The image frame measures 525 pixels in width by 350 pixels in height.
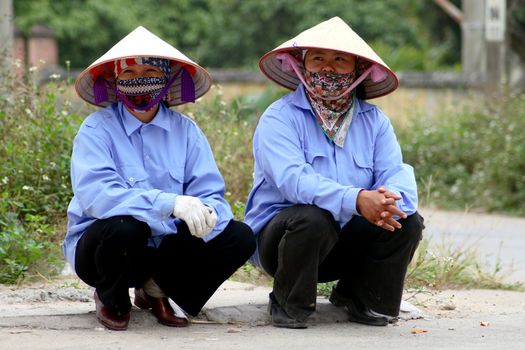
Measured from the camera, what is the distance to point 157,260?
4785mm

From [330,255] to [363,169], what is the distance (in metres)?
0.43

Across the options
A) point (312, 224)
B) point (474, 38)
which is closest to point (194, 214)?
point (312, 224)

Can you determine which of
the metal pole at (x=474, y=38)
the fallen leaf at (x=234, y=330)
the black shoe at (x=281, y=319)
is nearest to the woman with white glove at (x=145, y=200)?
the fallen leaf at (x=234, y=330)

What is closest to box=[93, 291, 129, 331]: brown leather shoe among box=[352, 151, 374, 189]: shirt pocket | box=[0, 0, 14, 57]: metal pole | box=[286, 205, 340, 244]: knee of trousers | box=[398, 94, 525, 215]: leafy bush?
box=[286, 205, 340, 244]: knee of trousers

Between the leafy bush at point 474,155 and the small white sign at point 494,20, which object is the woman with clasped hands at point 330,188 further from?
the small white sign at point 494,20

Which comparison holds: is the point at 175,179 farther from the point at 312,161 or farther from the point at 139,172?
the point at 312,161

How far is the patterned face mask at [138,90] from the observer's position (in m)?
4.86

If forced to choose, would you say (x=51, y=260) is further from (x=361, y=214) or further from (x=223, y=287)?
(x=361, y=214)

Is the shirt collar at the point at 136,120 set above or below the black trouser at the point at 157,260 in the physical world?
above

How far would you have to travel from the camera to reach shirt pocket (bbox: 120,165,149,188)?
474cm

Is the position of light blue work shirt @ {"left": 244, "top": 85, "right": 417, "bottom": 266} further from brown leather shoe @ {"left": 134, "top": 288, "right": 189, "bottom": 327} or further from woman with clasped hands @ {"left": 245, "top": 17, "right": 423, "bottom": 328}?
brown leather shoe @ {"left": 134, "top": 288, "right": 189, "bottom": 327}

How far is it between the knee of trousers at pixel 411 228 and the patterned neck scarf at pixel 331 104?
0.46m

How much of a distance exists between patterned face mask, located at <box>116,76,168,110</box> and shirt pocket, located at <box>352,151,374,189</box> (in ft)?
3.20

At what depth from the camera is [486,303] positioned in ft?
19.8
